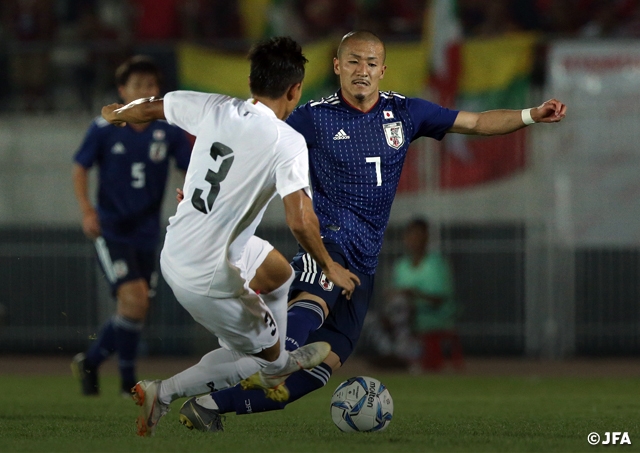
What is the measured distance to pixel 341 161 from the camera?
21.8 ft

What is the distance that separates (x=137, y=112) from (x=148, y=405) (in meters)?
1.47

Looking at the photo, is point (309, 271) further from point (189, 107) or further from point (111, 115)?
point (111, 115)

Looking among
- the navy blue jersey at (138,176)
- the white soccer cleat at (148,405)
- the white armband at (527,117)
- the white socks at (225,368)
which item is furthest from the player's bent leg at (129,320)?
the white armband at (527,117)

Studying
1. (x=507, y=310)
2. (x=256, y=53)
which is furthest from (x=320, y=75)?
(x=256, y=53)

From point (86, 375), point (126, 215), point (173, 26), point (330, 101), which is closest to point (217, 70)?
point (173, 26)

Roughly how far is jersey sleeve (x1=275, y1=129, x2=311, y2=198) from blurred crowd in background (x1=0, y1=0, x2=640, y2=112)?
885cm

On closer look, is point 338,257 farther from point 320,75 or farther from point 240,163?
point 320,75

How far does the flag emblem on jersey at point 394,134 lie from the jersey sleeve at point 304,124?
403 millimetres

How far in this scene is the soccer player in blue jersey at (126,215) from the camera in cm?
930

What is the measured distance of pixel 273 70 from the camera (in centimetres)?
570

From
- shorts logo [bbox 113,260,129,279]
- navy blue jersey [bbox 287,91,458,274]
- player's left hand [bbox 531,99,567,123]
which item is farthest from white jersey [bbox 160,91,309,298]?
shorts logo [bbox 113,260,129,279]

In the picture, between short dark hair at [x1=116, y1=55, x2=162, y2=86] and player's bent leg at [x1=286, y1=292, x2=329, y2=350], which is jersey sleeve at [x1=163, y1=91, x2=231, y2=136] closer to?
player's bent leg at [x1=286, y1=292, x2=329, y2=350]

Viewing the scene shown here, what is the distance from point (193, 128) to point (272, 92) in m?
0.41

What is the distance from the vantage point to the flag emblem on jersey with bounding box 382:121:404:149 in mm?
6707
